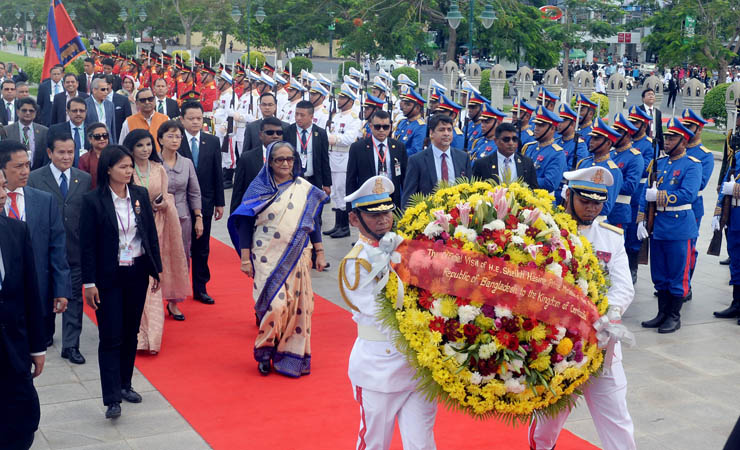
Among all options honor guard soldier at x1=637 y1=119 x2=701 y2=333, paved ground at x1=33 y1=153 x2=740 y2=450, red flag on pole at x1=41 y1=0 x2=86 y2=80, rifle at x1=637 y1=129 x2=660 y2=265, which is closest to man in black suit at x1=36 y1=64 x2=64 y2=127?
red flag on pole at x1=41 y1=0 x2=86 y2=80

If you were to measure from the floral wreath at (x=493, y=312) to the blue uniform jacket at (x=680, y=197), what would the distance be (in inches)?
184

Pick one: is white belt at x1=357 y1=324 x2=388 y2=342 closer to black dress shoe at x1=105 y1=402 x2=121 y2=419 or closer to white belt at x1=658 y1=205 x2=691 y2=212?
black dress shoe at x1=105 y1=402 x2=121 y2=419

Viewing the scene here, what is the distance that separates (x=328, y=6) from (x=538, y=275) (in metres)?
29.2

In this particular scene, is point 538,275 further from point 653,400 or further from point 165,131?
point 165,131

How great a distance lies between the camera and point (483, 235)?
400cm

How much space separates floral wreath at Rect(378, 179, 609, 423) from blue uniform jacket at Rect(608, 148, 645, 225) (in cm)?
517

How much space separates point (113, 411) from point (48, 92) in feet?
34.3

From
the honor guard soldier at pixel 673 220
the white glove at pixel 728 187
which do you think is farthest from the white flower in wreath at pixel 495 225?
the white glove at pixel 728 187

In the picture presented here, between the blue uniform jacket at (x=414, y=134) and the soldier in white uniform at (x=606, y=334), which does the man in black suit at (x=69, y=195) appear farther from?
the blue uniform jacket at (x=414, y=134)

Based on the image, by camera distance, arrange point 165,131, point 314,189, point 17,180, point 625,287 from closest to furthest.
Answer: point 625,287 < point 17,180 < point 314,189 < point 165,131

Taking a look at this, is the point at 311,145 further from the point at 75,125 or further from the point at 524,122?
the point at 524,122

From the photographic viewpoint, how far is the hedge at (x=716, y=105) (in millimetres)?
24453

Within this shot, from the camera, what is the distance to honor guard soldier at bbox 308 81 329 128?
14070 millimetres

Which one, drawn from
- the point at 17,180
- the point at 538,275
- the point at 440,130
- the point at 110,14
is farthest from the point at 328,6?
the point at 538,275
